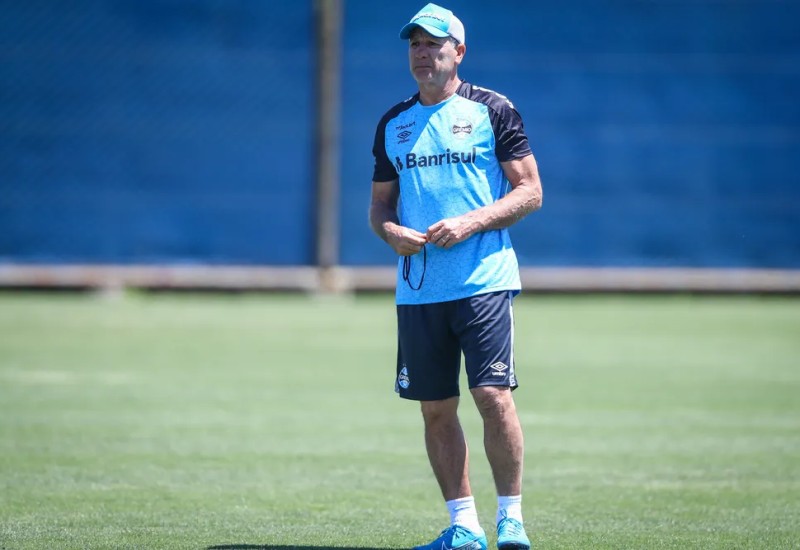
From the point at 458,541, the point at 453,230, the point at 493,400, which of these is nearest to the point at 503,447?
the point at 493,400

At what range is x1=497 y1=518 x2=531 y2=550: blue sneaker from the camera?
5.56 meters

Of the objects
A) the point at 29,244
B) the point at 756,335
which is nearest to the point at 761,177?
the point at 756,335

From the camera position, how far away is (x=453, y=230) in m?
5.68

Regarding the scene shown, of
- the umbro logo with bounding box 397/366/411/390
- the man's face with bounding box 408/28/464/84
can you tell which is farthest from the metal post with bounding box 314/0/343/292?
the man's face with bounding box 408/28/464/84

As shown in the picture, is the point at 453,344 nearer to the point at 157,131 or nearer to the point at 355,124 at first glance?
the point at 355,124

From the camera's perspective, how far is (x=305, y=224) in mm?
19188

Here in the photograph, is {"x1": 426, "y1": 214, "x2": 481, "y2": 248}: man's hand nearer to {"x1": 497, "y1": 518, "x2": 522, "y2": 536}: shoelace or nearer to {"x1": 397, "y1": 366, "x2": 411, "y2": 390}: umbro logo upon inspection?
{"x1": 397, "y1": 366, "x2": 411, "y2": 390}: umbro logo

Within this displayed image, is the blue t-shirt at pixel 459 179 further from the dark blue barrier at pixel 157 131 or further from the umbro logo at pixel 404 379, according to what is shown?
the dark blue barrier at pixel 157 131

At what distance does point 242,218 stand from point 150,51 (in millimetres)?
2795

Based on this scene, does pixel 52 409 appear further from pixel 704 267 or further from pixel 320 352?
pixel 704 267

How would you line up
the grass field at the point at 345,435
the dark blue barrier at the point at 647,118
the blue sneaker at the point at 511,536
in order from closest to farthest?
the blue sneaker at the point at 511,536, the grass field at the point at 345,435, the dark blue barrier at the point at 647,118

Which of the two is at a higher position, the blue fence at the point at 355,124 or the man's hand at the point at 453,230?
the blue fence at the point at 355,124

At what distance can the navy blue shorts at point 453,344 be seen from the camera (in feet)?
18.8

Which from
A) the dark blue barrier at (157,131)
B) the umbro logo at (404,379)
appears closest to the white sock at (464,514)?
the umbro logo at (404,379)
